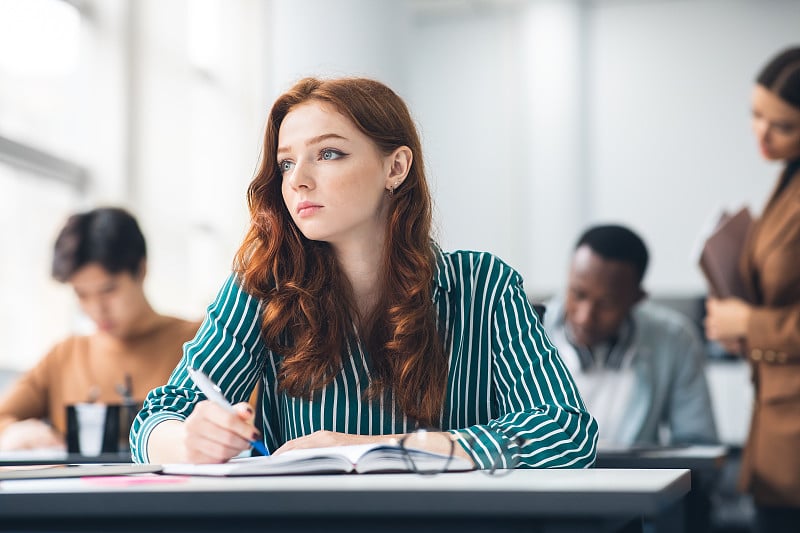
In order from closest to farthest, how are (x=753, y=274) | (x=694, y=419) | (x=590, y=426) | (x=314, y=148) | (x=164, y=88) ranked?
(x=590, y=426)
(x=314, y=148)
(x=753, y=274)
(x=694, y=419)
(x=164, y=88)

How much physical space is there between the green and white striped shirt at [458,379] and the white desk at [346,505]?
406 millimetres

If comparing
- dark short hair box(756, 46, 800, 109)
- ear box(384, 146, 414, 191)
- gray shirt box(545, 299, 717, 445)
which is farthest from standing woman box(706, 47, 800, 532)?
ear box(384, 146, 414, 191)

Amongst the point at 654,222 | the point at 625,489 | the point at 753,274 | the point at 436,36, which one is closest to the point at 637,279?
the point at 753,274

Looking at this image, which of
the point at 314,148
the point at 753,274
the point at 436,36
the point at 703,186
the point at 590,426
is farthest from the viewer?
the point at 436,36

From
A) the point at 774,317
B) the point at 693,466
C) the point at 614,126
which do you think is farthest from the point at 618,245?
the point at 614,126

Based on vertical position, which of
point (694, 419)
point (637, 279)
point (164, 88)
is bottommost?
point (694, 419)

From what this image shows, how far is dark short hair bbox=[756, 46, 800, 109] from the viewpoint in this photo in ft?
8.15

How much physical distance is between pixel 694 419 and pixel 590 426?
1.42 m

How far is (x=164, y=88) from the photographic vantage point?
14.3 ft

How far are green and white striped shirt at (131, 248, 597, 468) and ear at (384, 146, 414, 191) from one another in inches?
5.7

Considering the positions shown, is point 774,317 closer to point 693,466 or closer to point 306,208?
point 693,466

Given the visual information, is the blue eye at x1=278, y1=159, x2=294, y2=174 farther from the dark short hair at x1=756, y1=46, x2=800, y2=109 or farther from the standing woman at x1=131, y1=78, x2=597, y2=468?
the dark short hair at x1=756, y1=46, x2=800, y2=109

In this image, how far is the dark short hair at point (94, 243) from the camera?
268 cm

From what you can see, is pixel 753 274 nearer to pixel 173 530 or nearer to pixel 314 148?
pixel 314 148
